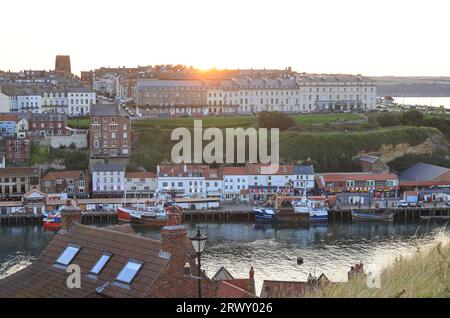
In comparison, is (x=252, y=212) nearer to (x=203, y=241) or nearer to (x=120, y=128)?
(x=120, y=128)

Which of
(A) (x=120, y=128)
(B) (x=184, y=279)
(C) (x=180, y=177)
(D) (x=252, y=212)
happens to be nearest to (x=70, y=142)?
(A) (x=120, y=128)

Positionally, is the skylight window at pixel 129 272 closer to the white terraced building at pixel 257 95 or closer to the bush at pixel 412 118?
the bush at pixel 412 118

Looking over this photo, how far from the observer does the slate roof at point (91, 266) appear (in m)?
4.20

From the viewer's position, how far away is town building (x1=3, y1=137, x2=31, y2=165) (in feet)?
69.3

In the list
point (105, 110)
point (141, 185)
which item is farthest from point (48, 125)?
point (141, 185)

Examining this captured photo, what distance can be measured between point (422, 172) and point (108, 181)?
965cm

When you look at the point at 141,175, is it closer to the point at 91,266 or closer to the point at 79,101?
the point at 79,101

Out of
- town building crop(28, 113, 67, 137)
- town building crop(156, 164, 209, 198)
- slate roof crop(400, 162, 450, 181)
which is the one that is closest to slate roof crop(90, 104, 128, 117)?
town building crop(28, 113, 67, 137)

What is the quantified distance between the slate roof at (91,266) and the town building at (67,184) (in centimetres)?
1473

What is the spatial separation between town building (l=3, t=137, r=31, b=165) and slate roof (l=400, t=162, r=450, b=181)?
11671mm

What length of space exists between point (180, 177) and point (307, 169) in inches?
150

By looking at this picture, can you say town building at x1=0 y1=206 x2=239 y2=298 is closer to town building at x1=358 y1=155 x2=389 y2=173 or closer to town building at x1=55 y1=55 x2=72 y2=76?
town building at x1=358 y1=155 x2=389 y2=173

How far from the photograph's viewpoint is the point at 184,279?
13.8 ft

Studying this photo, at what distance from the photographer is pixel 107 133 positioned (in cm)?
2239
